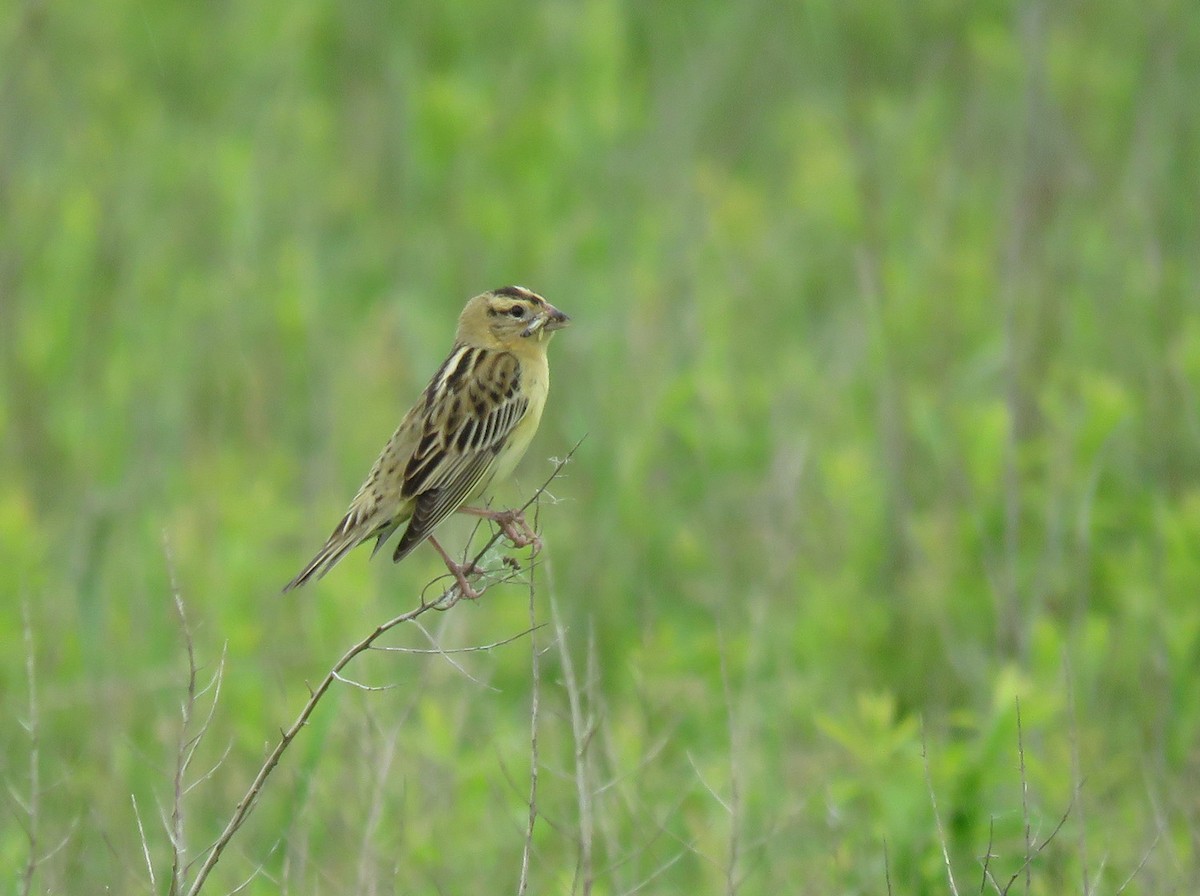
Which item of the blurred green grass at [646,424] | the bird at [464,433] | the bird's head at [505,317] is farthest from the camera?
the bird's head at [505,317]

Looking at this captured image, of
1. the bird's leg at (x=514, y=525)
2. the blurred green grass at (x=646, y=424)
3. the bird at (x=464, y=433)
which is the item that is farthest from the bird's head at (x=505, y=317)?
A: the blurred green grass at (x=646, y=424)

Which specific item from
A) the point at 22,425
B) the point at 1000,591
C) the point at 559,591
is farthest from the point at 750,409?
the point at 22,425

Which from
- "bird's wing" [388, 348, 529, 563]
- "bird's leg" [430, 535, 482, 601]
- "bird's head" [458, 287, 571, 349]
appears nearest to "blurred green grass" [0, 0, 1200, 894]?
"bird's leg" [430, 535, 482, 601]

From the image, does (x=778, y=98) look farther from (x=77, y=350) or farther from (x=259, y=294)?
(x=77, y=350)

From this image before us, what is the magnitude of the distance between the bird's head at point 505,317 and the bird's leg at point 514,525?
826mm

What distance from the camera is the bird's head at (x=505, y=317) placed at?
18.2 feet

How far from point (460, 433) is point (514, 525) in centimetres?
56

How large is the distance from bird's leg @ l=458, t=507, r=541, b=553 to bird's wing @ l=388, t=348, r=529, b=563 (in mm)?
150

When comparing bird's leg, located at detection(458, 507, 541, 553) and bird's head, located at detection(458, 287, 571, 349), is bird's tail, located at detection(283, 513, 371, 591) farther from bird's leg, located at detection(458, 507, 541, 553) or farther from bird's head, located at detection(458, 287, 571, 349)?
bird's head, located at detection(458, 287, 571, 349)

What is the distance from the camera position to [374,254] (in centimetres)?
1085

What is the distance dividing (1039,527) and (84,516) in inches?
159

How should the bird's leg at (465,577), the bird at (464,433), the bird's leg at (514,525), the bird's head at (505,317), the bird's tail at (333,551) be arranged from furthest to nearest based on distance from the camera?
the bird's head at (505,317) < the bird at (464,433) < the bird's tail at (333,551) < the bird's leg at (514,525) < the bird's leg at (465,577)

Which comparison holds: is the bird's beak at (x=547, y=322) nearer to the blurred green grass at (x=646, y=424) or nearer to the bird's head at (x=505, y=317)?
the bird's head at (x=505, y=317)

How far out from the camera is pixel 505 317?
5.60 meters
